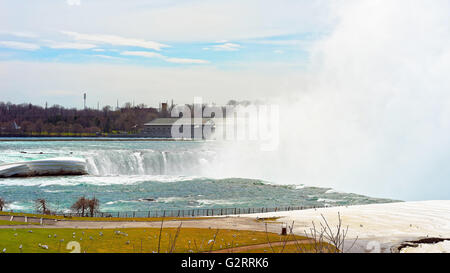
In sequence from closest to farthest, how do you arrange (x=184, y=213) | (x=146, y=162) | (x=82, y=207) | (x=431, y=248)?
(x=431, y=248)
(x=82, y=207)
(x=184, y=213)
(x=146, y=162)

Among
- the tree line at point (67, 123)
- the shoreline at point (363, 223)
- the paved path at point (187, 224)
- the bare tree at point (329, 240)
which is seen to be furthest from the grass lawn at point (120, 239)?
the tree line at point (67, 123)

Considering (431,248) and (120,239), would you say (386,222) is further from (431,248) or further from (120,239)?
(120,239)

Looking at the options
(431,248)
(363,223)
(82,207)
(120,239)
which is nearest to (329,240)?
(431,248)

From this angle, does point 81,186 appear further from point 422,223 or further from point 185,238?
point 422,223

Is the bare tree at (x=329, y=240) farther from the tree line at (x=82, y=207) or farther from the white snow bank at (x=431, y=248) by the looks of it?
the tree line at (x=82, y=207)

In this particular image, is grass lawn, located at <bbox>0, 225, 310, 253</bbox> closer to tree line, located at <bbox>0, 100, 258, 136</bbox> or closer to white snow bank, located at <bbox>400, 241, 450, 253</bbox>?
white snow bank, located at <bbox>400, 241, 450, 253</bbox>

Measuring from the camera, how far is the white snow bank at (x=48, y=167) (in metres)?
62.0

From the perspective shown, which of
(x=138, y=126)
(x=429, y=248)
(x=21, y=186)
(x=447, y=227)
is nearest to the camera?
(x=429, y=248)

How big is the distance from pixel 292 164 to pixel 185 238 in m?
47.5

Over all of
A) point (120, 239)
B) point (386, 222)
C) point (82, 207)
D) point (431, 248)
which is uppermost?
point (120, 239)

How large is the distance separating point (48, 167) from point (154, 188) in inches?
696

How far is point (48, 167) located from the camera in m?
64.6

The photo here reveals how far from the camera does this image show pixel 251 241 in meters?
26.0
